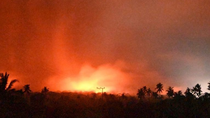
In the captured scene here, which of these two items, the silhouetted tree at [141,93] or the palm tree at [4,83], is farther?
the silhouetted tree at [141,93]

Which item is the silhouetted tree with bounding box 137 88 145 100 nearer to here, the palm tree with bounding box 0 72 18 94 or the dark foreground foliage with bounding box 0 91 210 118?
the dark foreground foliage with bounding box 0 91 210 118

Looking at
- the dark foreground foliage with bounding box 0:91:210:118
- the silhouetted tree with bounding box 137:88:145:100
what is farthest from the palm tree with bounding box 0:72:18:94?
the silhouetted tree with bounding box 137:88:145:100

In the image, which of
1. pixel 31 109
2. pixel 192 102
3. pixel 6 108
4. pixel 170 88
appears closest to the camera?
pixel 6 108

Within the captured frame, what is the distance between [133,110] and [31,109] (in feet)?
58.7

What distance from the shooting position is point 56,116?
35.1 meters

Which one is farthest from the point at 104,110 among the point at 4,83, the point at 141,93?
the point at 141,93

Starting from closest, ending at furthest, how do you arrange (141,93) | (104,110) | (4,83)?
(4,83) → (104,110) → (141,93)

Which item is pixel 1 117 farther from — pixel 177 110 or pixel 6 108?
pixel 177 110

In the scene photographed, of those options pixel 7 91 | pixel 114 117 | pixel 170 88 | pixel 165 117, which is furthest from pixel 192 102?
pixel 170 88

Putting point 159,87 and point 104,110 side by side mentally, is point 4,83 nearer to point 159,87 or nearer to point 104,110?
point 104,110

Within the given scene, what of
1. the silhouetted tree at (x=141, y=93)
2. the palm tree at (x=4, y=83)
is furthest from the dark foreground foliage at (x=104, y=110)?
the silhouetted tree at (x=141, y=93)

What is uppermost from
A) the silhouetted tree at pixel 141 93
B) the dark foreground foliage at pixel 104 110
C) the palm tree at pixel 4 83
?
the silhouetted tree at pixel 141 93

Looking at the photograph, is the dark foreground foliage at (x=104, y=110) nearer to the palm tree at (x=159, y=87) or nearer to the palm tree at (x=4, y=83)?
the palm tree at (x=4, y=83)

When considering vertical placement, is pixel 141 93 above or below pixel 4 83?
above
